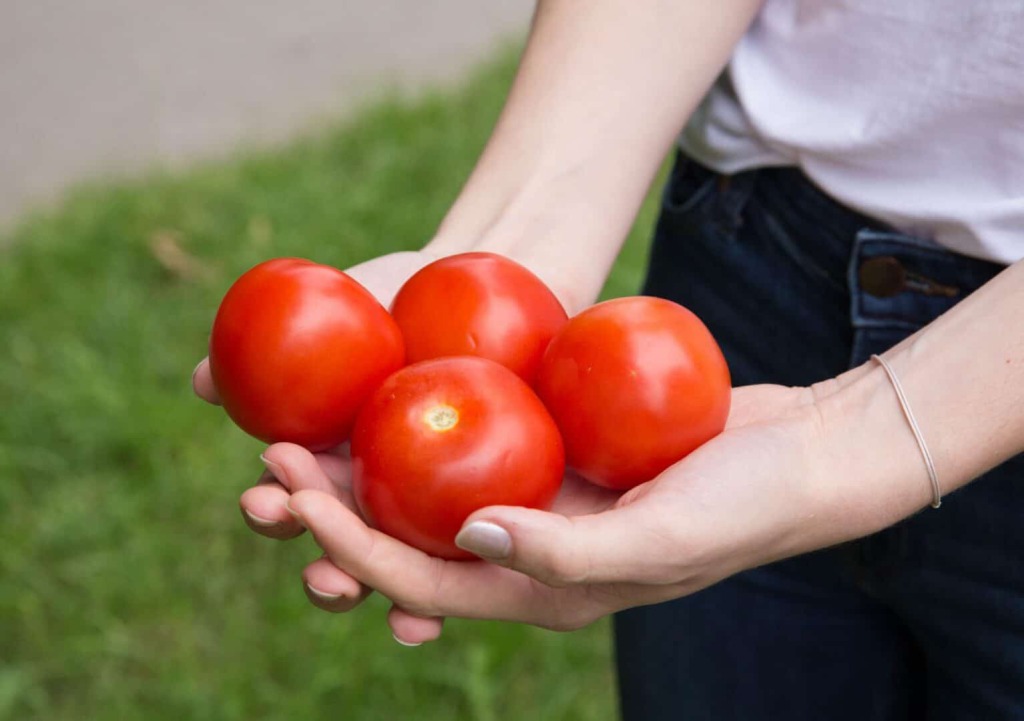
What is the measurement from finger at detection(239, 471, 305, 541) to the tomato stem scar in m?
0.19

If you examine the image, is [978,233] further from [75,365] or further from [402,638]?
[75,365]

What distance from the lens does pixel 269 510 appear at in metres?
1.39

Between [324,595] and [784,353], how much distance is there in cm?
74

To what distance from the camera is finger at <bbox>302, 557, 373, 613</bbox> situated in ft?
4.54

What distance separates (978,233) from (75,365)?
2.66 m

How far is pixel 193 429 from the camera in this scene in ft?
10.9

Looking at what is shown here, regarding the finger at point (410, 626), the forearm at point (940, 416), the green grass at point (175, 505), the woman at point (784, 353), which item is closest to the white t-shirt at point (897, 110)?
the woman at point (784, 353)

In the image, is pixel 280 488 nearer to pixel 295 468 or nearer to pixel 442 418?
pixel 295 468

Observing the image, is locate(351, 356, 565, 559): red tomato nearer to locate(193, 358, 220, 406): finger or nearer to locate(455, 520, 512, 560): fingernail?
locate(455, 520, 512, 560): fingernail

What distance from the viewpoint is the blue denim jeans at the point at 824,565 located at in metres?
1.49

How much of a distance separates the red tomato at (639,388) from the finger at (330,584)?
355mm

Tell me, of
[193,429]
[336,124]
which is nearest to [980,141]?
[193,429]

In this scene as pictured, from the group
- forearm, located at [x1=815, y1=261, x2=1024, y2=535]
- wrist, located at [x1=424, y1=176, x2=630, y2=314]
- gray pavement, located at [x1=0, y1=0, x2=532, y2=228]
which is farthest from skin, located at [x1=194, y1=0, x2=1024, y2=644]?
gray pavement, located at [x1=0, y1=0, x2=532, y2=228]

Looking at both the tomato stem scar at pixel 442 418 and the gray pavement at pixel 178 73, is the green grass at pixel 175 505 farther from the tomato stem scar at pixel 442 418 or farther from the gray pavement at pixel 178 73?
the tomato stem scar at pixel 442 418
